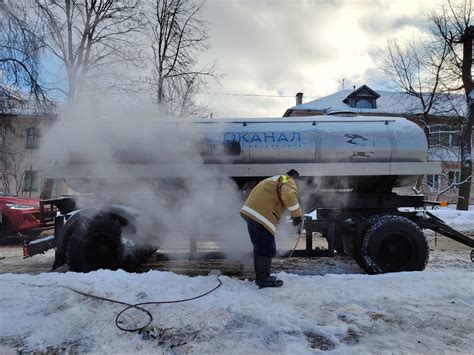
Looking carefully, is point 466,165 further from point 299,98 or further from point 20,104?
point 20,104

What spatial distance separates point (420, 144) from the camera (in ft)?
20.4

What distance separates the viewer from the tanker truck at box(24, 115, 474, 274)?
5973mm

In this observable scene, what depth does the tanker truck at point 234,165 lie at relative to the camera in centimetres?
597

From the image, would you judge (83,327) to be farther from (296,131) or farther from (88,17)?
(88,17)

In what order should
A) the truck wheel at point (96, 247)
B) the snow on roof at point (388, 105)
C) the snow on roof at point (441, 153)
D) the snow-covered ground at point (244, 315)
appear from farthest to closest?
the snow on roof at point (441, 153)
the snow on roof at point (388, 105)
the truck wheel at point (96, 247)
the snow-covered ground at point (244, 315)

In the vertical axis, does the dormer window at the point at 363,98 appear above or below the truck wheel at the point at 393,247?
above

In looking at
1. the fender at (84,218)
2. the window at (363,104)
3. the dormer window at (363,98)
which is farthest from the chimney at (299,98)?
the fender at (84,218)

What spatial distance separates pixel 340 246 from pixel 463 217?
8.57 meters

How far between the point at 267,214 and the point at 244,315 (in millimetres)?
1461

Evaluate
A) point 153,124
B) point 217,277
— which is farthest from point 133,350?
point 153,124

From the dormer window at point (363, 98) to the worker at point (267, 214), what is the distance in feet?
84.1

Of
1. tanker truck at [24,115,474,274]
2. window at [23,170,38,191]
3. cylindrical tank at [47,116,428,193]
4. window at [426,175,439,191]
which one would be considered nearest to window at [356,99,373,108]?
window at [426,175,439,191]

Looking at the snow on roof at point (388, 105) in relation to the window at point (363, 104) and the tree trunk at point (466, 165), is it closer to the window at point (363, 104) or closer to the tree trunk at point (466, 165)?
the window at point (363, 104)

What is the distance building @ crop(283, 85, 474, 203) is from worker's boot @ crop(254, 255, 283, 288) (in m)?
15.5
